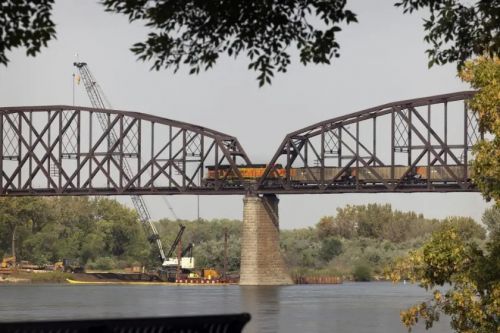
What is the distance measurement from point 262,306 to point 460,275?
253 feet

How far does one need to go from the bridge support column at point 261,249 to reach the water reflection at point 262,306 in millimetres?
2275

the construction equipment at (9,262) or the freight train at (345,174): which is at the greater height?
the freight train at (345,174)

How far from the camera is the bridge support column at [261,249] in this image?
162 meters

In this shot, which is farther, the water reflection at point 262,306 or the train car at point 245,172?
the train car at point 245,172

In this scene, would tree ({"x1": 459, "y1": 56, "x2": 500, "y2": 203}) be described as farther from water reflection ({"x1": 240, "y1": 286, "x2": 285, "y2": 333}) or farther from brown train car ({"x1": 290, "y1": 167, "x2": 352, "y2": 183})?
brown train car ({"x1": 290, "y1": 167, "x2": 352, "y2": 183})

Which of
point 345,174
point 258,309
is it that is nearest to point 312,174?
point 345,174

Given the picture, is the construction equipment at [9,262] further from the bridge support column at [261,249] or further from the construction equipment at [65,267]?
the bridge support column at [261,249]

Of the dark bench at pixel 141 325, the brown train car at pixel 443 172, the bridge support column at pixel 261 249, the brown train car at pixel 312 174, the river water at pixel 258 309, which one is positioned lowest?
the dark bench at pixel 141 325

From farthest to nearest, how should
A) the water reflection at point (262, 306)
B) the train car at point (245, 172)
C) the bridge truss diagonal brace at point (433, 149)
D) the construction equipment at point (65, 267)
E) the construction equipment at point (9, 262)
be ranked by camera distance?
the construction equipment at point (65, 267)
the construction equipment at point (9, 262)
the train car at point (245, 172)
the bridge truss diagonal brace at point (433, 149)
the water reflection at point (262, 306)

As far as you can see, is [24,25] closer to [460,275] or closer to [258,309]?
[460,275]

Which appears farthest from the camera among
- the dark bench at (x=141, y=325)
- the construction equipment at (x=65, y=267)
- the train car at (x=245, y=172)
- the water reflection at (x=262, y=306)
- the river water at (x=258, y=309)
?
the construction equipment at (x=65, y=267)

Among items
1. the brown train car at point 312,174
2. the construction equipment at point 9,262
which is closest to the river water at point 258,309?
the brown train car at point 312,174

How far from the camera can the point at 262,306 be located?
374 ft

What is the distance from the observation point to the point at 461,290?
37.7 meters
